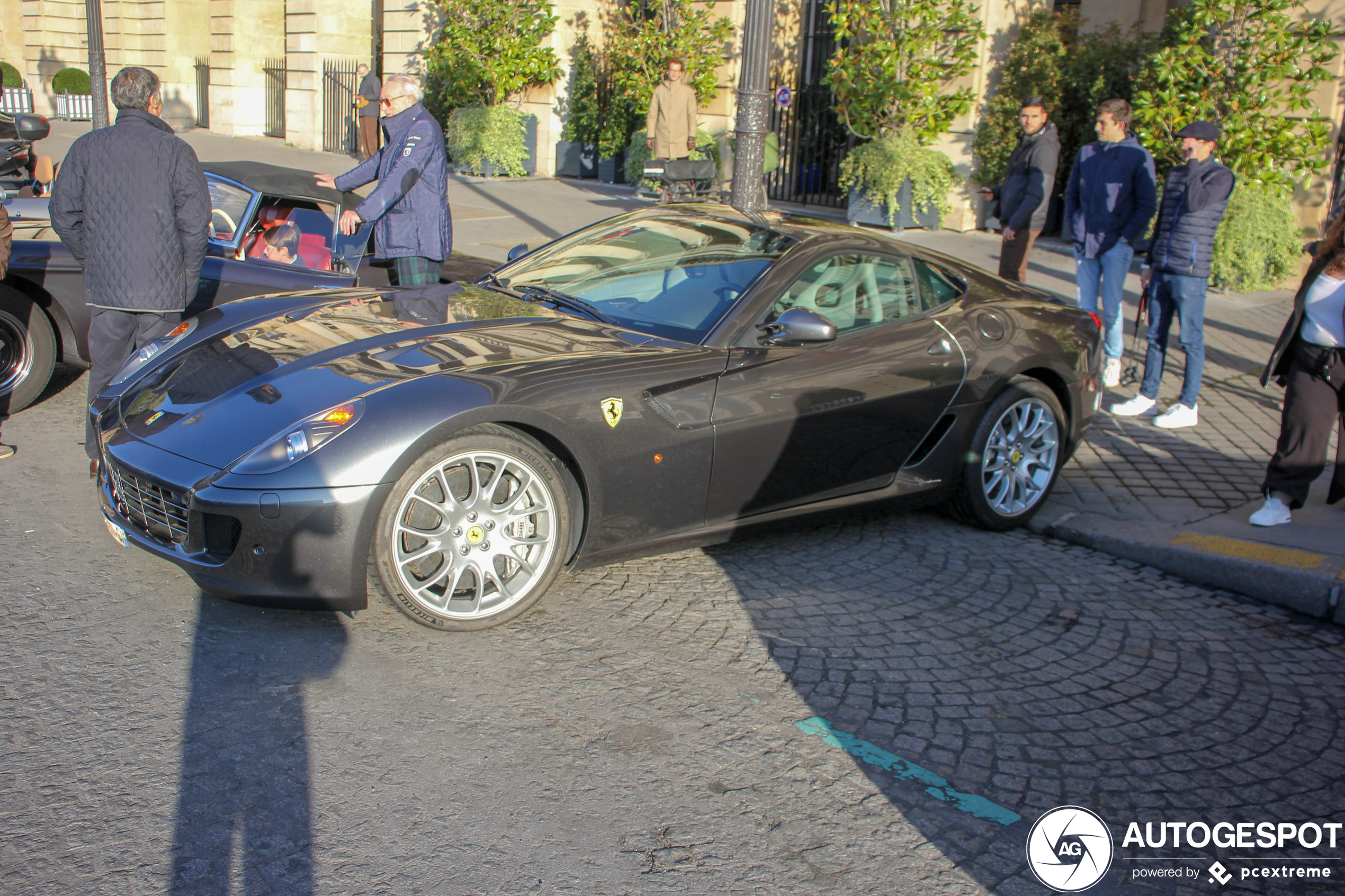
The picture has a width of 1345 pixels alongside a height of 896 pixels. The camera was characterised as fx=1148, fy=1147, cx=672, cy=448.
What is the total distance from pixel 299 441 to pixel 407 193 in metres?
3.37

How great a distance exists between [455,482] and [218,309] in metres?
1.95

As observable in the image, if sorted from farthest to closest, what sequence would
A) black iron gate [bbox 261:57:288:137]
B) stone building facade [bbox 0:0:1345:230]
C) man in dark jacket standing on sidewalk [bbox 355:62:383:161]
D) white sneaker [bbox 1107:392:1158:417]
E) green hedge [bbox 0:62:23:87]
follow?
green hedge [bbox 0:62:23:87], black iron gate [bbox 261:57:288:137], man in dark jacket standing on sidewalk [bbox 355:62:383:161], stone building facade [bbox 0:0:1345:230], white sneaker [bbox 1107:392:1158:417]

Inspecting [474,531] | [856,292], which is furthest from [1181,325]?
[474,531]

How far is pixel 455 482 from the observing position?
3.84 m

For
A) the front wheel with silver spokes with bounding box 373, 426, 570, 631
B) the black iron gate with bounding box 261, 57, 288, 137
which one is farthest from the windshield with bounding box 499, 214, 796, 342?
the black iron gate with bounding box 261, 57, 288, 137

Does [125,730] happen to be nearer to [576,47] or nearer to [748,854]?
[748,854]

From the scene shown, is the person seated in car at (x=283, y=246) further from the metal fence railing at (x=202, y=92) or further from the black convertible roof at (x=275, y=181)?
the metal fence railing at (x=202, y=92)

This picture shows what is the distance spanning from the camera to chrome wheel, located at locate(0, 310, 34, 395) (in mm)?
5980

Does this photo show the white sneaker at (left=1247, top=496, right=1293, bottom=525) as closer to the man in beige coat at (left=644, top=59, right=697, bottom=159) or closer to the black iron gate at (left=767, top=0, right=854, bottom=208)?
the man in beige coat at (left=644, top=59, right=697, bottom=159)

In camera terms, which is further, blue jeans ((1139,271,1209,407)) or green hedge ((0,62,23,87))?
green hedge ((0,62,23,87))

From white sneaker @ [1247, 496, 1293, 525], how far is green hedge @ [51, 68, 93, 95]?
31488 millimetres

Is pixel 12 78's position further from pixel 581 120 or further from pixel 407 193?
pixel 407 193

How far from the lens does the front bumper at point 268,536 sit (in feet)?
11.5

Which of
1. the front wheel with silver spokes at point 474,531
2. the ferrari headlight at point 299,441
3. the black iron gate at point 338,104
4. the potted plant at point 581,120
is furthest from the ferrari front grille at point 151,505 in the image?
the black iron gate at point 338,104
